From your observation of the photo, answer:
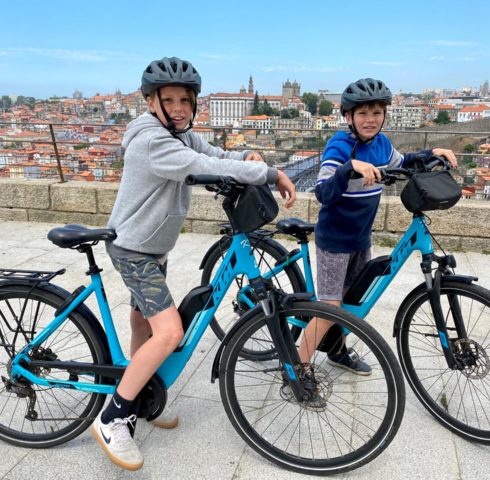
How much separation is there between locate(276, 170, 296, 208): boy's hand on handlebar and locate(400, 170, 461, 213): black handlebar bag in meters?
0.61

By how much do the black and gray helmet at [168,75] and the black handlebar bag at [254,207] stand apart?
538mm

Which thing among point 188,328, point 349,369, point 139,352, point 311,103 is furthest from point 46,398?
point 311,103

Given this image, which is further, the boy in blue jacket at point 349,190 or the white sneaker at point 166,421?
the white sneaker at point 166,421

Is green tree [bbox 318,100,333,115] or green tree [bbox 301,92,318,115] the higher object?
green tree [bbox 301,92,318,115]

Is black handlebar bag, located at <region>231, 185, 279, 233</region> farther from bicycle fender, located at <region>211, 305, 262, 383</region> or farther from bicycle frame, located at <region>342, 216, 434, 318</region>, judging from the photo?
bicycle frame, located at <region>342, 216, 434, 318</region>

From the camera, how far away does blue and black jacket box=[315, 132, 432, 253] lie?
2.40 meters

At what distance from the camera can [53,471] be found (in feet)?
7.43

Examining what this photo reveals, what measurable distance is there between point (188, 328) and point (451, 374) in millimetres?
1740

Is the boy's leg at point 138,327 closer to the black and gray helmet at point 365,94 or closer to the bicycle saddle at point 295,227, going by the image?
the bicycle saddle at point 295,227

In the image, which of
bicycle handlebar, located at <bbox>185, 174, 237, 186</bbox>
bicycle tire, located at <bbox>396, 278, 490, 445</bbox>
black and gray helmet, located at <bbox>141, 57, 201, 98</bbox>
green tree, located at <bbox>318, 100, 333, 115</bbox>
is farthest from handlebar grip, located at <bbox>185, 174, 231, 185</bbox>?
green tree, located at <bbox>318, 100, 333, 115</bbox>

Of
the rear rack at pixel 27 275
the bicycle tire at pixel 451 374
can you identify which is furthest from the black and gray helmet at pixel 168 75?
the bicycle tire at pixel 451 374

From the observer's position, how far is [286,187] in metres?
2.04

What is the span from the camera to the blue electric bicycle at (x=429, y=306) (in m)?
2.36

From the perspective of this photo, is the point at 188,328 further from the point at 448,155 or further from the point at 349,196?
the point at 448,155
